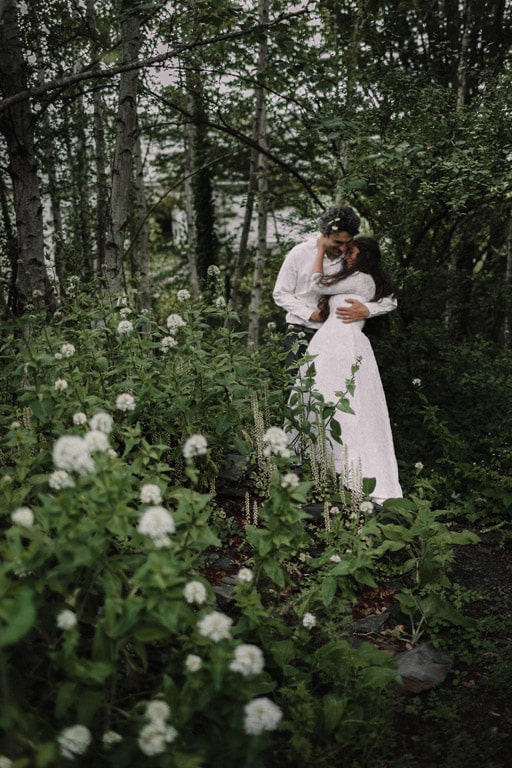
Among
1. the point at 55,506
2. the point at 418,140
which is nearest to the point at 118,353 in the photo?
the point at 55,506

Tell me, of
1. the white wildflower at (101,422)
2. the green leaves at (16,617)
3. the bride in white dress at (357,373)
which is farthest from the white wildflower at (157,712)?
the bride in white dress at (357,373)

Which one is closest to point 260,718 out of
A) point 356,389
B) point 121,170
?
point 356,389

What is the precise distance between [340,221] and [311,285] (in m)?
0.67

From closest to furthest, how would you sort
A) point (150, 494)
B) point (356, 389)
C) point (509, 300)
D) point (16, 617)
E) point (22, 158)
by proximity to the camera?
point (16, 617) → point (150, 494) → point (356, 389) → point (22, 158) → point (509, 300)

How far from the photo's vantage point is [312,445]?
13.4 feet

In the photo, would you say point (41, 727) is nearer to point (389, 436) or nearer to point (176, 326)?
point (176, 326)

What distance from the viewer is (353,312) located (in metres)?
4.88

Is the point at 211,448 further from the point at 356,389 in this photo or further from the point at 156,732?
the point at 156,732

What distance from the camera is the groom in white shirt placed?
4828mm

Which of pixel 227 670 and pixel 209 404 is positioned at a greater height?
pixel 209 404

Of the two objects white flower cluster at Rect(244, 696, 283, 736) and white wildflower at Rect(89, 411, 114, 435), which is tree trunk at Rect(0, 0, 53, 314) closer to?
white wildflower at Rect(89, 411, 114, 435)

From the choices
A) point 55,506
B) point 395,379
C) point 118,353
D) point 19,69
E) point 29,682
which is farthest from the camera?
point 395,379

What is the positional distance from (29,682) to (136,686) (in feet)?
1.27

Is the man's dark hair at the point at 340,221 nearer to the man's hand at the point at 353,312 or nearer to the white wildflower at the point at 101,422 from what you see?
the man's hand at the point at 353,312
